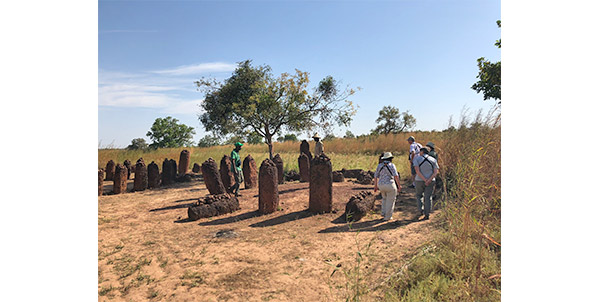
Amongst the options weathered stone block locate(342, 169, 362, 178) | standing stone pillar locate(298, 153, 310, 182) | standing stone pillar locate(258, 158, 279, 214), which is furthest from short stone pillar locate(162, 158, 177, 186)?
weathered stone block locate(342, 169, 362, 178)

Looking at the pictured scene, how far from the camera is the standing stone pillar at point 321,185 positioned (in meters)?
8.66

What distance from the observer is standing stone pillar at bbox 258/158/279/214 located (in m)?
8.82

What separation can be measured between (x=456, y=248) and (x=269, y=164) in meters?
4.90

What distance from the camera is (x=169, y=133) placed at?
134ft

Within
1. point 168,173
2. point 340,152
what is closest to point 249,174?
point 168,173

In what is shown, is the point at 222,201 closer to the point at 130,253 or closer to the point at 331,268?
the point at 130,253

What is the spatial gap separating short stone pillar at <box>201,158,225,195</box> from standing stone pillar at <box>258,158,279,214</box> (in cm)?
273

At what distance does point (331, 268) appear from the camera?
547 cm

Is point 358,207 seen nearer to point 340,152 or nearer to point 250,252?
point 250,252

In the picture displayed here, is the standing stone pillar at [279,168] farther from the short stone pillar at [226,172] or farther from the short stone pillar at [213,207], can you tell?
the short stone pillar at [213,207]

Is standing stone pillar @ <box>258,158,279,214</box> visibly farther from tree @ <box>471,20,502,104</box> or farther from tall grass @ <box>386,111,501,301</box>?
tree @ <box>471,20,502,104</box>

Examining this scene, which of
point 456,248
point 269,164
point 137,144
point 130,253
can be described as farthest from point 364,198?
point 137,144

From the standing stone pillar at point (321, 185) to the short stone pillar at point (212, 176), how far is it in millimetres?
3749

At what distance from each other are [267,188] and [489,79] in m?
12.6
